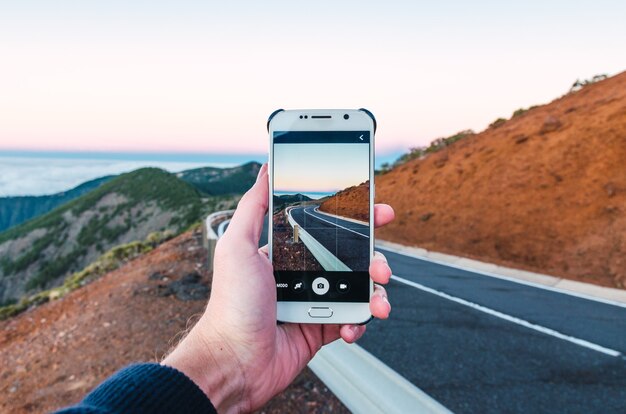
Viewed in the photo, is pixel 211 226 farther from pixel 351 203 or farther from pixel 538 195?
pixel 538 195

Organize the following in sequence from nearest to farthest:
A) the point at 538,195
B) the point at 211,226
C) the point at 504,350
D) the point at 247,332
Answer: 1. the point at 247,332
2. the point at 504,350
3. the point at 211,226
4. the point at 538,195

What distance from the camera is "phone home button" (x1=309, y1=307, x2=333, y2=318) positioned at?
2572 millimetres

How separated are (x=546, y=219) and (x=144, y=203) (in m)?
116

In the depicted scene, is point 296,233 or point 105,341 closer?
point 296,233

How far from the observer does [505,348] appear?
213 inches

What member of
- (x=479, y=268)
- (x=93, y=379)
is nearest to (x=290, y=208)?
(x=93, y=379)

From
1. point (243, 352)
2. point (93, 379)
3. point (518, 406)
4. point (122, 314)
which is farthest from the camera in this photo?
point (122, 314)

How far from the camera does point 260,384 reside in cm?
237

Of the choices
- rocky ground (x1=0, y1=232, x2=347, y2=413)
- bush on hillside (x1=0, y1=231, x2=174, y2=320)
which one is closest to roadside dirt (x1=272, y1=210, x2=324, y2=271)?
rocky ground (x1=0, y1=232, x2=347, y2=413)

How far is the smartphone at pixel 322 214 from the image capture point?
2613 mm

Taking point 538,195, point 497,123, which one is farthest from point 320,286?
point 497,123

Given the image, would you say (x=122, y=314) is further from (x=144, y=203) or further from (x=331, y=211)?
(x=144, y=203)

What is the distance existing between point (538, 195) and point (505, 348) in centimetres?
1558

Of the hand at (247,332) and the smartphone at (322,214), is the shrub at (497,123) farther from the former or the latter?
the hand at (247,332)
